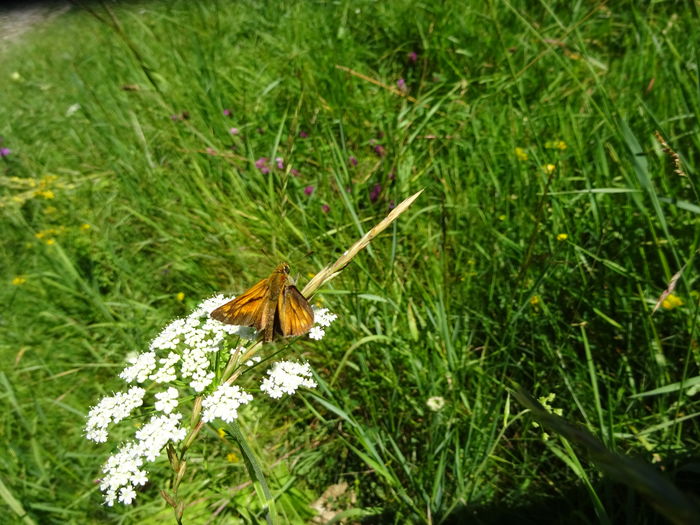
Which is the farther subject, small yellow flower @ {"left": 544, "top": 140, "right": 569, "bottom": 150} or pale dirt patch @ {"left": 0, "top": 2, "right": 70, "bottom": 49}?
pale dirt patch @ {"left": 0, "top": 2, "right": 70, "bottom": 49}

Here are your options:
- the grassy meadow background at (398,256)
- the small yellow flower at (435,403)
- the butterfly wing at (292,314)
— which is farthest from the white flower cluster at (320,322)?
the small yellow flower at (435,403)

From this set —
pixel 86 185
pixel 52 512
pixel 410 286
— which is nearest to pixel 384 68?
pixel 410 286

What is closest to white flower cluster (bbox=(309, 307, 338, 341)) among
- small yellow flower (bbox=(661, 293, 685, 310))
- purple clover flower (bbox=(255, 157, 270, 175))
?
small yellow flower (bbox=(661, 293, 685, 310))

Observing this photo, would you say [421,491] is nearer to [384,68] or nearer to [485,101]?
[485,101]

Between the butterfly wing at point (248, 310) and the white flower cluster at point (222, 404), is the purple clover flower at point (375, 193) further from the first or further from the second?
the white flower cluster at point (222, 404)

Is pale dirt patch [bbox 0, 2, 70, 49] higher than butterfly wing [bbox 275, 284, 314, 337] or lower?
higher

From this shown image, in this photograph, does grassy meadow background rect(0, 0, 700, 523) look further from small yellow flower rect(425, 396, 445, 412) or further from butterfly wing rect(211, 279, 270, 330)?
butterfly wing rect(211, 279, 270, 330)

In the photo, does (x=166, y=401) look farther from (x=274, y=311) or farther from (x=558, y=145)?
(x=558, y=145)

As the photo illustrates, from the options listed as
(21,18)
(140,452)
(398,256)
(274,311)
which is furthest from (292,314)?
(21,18)
